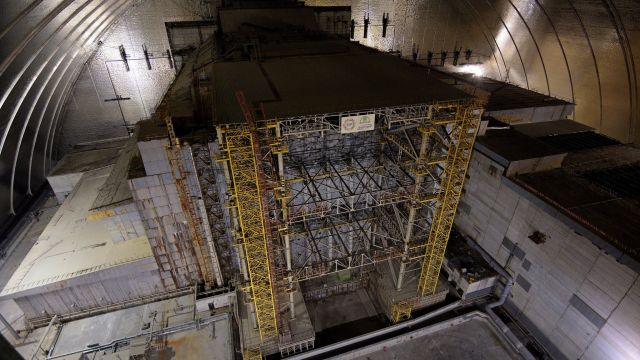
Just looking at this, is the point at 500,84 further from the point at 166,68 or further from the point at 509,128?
the point at 166,68

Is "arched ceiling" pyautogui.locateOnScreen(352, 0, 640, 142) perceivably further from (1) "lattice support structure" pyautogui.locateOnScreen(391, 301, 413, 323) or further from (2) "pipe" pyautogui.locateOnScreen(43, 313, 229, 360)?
(2) "pipe" pyautogui.locateOnScreen(43, 313, 229, 360)

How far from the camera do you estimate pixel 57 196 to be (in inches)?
1211

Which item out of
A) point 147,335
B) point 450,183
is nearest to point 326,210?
point 450,183

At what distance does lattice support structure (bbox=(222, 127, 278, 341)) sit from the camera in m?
13.7

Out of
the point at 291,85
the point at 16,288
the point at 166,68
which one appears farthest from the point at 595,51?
the point at 16,288

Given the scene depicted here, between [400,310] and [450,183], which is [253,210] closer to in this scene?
[450,183]

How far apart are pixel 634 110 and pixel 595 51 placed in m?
6.10

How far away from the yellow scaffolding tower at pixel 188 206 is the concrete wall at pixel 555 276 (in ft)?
61.4

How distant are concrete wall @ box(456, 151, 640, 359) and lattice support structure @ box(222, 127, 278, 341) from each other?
49.9ft

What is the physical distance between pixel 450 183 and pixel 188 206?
14.5 metres

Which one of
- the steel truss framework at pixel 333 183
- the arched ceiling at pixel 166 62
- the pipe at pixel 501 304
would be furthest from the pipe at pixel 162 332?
the pipe at pixel 501 304

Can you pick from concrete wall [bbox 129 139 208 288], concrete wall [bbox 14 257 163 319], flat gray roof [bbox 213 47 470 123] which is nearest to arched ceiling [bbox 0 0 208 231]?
concrete wall [bbox 14 257 163 319]

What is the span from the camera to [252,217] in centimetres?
1524

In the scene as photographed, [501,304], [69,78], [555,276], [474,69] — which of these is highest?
[69,78]
